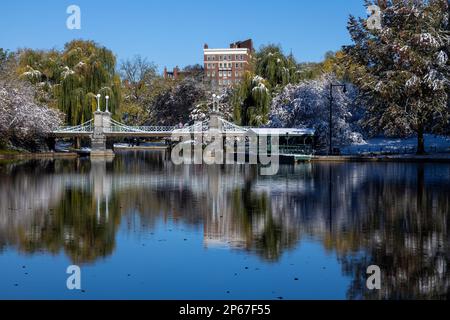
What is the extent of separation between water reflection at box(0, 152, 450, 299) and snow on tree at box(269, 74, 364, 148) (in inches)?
1388

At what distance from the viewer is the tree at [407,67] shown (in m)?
55.6

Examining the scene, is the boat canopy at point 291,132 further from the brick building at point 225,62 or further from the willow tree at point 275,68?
the brick building at point 225,62

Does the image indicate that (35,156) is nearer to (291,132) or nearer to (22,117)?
(22,117)

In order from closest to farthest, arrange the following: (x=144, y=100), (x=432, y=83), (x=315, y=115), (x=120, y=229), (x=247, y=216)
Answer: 1. (x=120, y=229)
2. (x=247, y=216)
3. (x=432, y=83)
4. (x=315, y=115)
5. (x=144, y=100)

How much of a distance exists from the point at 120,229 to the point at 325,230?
5425 millimetres

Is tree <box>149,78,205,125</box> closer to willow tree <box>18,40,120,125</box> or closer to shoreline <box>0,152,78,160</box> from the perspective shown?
willow tree <box>18,40,120,125</box>

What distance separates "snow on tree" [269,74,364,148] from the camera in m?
69.1

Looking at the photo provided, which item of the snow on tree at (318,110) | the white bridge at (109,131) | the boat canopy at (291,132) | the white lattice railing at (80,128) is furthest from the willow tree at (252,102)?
the white lattice railing at (80,128)

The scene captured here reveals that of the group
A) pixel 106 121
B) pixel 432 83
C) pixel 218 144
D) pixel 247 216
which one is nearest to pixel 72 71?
pixel 106 121

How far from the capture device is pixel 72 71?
76188 mm

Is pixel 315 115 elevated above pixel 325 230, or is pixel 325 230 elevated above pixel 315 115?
pixel 315 115

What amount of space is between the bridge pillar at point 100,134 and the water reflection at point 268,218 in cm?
4053

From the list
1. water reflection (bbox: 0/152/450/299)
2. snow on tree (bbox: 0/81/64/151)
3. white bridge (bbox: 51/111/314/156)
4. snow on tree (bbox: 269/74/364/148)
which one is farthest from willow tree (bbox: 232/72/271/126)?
water reflection (bbox: 0/152/450/299)

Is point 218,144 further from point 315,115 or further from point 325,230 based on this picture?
point 325,230
